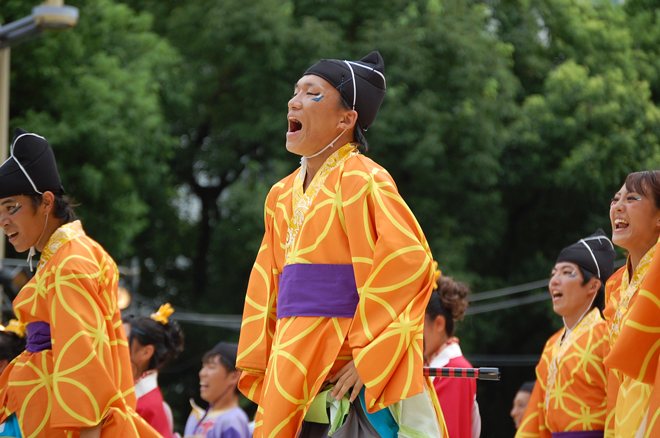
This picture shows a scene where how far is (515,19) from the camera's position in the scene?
1445 cm

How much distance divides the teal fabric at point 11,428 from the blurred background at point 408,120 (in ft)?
23.7

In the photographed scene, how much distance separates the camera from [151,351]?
5.38 metres

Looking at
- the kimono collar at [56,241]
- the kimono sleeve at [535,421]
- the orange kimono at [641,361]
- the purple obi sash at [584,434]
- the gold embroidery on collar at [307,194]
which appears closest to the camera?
the orange kimono at [641,361]

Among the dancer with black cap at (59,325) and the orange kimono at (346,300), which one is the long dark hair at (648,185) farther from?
the dancer with black cap at (59,325)

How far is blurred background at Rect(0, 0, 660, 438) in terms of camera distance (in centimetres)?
1143

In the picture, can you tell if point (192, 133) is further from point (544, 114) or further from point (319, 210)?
point (319, 210)

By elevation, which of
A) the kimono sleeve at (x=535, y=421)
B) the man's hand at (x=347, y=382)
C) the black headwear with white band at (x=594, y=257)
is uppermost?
the man's hand at (x=347, y=382)

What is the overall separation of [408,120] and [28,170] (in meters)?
8.53

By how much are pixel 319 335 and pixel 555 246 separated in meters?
11.8

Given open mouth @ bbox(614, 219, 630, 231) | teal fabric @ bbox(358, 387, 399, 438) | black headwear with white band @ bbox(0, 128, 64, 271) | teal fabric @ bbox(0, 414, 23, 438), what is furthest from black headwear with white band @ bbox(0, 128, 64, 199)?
open mouth @ bbox(614, 219, 630, 231)

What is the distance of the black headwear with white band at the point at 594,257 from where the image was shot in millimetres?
4730

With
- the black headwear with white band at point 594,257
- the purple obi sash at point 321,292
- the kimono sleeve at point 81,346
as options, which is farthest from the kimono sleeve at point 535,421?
the kimono sleeve at point 81,346

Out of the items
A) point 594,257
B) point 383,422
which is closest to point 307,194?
point 383,422

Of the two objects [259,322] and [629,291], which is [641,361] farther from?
[259,322]
